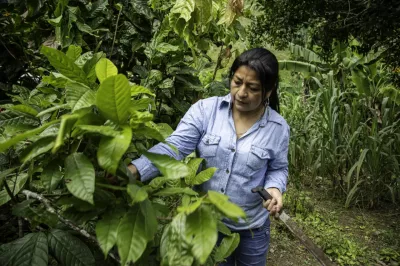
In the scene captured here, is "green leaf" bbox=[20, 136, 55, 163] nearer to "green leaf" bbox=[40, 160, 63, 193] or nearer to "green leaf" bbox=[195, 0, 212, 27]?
"green leaf" bbox=[40, 160, 63, 193]

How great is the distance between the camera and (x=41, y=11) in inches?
66.7

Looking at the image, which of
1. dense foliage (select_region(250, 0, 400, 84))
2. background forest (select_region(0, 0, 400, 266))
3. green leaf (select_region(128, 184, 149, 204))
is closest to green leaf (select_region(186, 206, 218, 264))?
background forest (select_region(0, 0, 400, 266))

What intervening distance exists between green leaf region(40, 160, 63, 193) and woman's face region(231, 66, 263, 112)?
2.95 feet

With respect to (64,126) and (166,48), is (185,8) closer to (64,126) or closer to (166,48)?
(166,48)

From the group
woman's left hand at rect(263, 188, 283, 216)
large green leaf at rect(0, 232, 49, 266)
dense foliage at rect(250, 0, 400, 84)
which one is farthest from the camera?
dense foliage at rect(250, 0, 400, 84)

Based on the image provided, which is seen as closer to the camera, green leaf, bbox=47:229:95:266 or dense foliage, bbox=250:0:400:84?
green leaf, bbox=47:229:95:266

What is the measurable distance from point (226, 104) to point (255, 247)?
683 mm

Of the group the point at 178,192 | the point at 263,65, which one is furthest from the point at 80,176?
the point at 263,65

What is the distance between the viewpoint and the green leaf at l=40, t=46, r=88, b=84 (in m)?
0.91

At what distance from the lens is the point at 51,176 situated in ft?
2.84

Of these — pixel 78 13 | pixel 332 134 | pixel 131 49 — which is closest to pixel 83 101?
pixel 78 13

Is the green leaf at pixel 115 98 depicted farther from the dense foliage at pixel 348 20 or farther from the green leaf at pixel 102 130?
the dense foliage at pixel 348 20

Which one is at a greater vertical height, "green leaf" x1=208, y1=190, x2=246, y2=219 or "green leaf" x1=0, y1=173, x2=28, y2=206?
"green leaf" x1=208, y1=190, x2=246, y2=219

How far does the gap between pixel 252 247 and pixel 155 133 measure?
1146 mm
